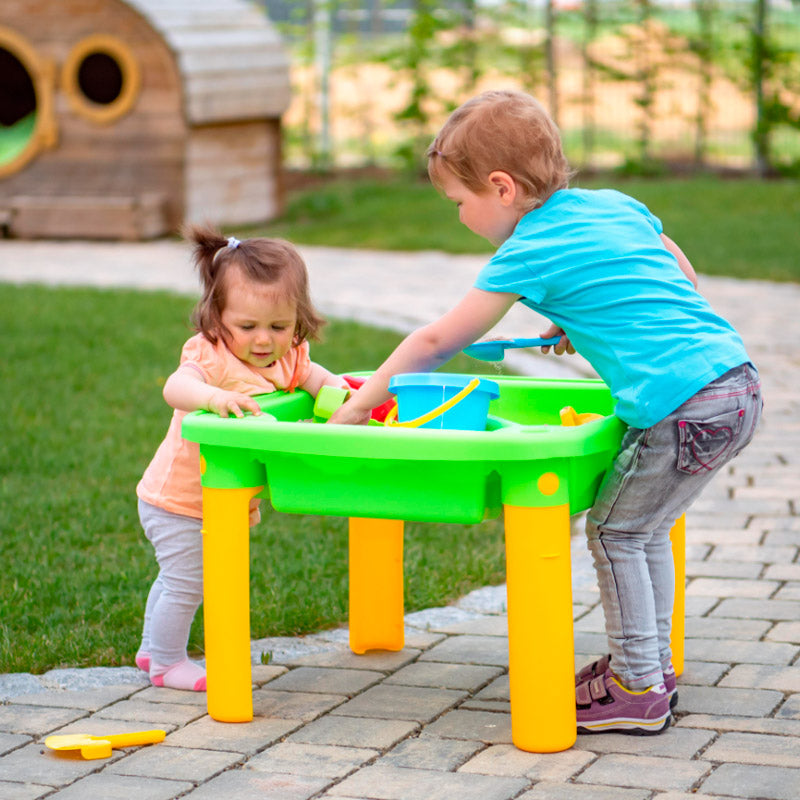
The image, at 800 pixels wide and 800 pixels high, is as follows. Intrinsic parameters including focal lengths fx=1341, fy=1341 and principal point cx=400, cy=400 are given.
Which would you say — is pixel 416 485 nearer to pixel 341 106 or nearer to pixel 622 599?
pixel 622 599

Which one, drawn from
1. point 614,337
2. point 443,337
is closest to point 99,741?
point 443,337

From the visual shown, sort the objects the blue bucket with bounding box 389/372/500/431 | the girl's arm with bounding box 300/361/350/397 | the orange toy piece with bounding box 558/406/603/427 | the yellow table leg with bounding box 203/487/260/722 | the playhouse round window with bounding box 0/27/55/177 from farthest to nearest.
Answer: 1. the playhouse round window with bounding box 0/27/55/177
2. the girl's arm with bounding box 300/361/350/397
3. the orange toy piece with bounding box 558/406/603/427
4. the yellow table leg with bounding box 203/487/260/722
5. the blue bucket with bounding box 389/372/500/431

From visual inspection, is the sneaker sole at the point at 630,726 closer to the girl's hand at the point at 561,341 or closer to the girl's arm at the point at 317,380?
the girl's hand at the point at 561,341

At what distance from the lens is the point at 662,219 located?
11289 mm

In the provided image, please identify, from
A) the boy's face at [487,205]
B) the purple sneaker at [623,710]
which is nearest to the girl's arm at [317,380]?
the boy's face at [487,205]

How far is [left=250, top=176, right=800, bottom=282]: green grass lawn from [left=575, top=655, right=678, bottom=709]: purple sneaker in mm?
6606

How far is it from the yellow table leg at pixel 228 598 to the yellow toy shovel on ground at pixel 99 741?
16 centimetres

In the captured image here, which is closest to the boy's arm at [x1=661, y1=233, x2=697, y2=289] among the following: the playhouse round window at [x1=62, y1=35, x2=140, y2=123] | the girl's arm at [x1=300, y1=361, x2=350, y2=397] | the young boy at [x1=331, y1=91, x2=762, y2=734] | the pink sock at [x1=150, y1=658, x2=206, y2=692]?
the young boy at [x1=331, y1=91, x2=762, y2=734]

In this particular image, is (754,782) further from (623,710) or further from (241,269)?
(241,269)

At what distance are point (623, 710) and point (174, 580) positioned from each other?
40.6 inches

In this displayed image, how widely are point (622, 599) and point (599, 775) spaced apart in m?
0.37

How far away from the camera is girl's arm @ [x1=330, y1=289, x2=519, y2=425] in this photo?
2.63 metres

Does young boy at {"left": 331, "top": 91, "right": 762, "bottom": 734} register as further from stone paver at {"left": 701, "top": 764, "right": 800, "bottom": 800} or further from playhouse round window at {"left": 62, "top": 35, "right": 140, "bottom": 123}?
playhouse round window at {"left": 62, "top": 35, "right": 140, "bottom": 123}

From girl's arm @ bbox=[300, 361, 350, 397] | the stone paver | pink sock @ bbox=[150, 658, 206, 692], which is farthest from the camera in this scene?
girl's arm @ bbox=[300, 361, 350, 397]
